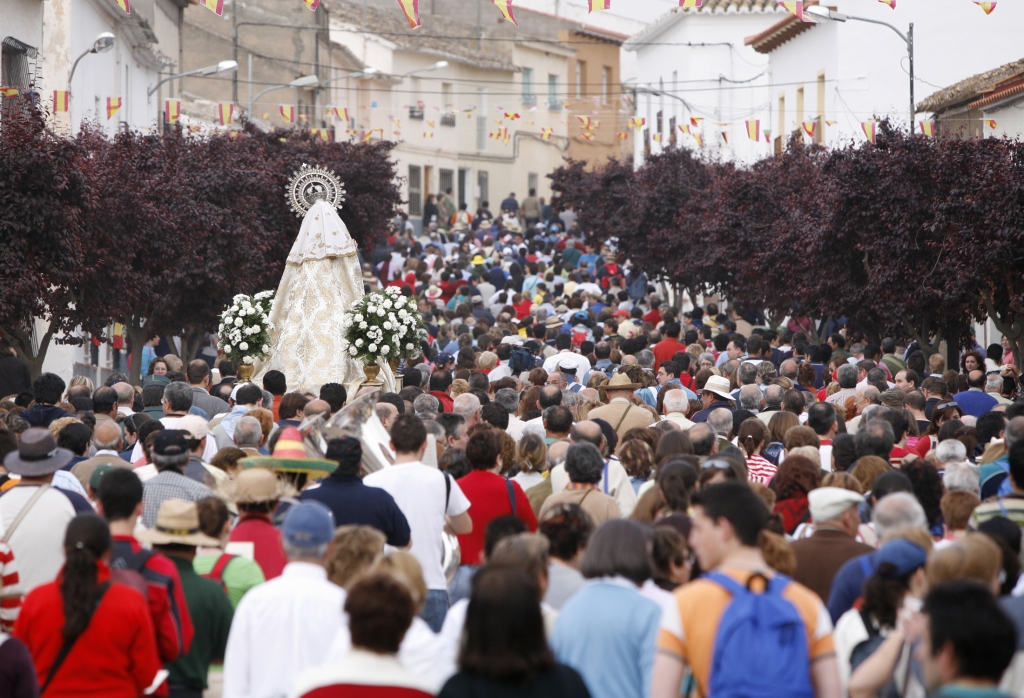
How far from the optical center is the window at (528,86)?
61.4m

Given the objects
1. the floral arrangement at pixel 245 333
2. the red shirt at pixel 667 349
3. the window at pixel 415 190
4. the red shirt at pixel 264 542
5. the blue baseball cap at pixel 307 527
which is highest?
the window at pixel 415 190

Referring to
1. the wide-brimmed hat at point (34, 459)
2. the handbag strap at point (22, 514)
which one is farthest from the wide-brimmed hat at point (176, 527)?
the wide-brimmed hat at point (34, 459)

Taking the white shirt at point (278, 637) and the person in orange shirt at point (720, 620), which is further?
the white shirt at point (278, 637)

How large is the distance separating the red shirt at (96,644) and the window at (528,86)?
5695cm

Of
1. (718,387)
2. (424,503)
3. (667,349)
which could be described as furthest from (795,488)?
(667,349)

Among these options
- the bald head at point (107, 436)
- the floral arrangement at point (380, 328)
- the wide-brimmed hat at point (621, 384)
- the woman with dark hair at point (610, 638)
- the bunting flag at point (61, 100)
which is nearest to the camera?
the woman with dark hair at point (610, 638)

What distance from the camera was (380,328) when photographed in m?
Answer: 14.9

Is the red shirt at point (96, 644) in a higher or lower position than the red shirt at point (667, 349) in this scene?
lower

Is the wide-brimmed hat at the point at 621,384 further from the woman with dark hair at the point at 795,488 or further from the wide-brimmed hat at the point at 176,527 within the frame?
the wide-brimmed hat at the point at 176,527

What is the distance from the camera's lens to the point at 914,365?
16.5 m

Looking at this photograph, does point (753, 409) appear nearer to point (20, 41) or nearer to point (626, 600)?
point (626, 600)

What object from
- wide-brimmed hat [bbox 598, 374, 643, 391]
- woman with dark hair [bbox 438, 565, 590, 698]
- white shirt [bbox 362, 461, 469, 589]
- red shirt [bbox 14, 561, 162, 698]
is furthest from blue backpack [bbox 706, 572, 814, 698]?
wide-brimmed hat [bbox 598, 374, 643, 391]

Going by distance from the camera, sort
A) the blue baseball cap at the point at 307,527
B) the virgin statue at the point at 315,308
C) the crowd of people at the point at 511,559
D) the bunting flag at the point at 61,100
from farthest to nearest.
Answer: the bunting flag at the point at 61,100
the virgin statue at the point at 315,308
the blue baseball cap at the point at 307,527
the crowd of people at the point at 511,559

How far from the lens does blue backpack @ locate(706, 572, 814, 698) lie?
4.57 metres
